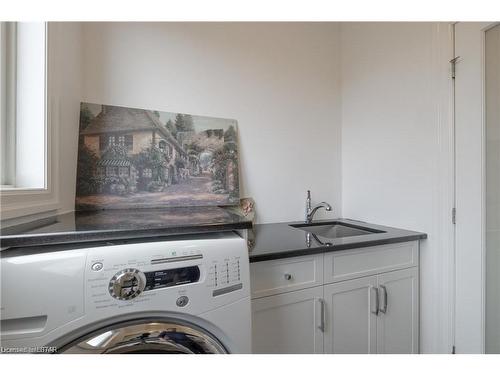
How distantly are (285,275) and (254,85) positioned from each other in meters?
1.26

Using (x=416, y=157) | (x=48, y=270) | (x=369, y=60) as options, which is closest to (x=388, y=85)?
(x=369, y=60)

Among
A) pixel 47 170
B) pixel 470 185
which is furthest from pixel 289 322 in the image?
pixel 47 170

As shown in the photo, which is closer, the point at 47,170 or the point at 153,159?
the point at 47,170

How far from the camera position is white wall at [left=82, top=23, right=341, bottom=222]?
1.38 meters

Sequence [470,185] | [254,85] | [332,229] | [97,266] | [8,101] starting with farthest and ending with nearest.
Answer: [332,229]
[254,85]
[470,185]
[8,101]
[97,266]

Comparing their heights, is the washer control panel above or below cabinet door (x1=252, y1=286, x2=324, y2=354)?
above

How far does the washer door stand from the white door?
1.28m

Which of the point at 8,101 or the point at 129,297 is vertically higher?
the point at 8,101

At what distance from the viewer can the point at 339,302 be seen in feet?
3.86

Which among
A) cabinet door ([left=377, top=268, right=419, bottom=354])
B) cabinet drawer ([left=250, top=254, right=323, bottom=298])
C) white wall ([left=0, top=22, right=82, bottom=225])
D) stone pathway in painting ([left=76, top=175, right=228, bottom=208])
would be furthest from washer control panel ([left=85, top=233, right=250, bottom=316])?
cabinet door ([left=377, top=268, right=419, bottom=354])

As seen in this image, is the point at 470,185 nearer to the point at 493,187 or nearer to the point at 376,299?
the point at 493,187

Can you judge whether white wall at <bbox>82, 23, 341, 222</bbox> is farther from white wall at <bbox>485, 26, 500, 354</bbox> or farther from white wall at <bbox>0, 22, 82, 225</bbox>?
white wall at <bbox>485, 26, 500, 354</bbox>
